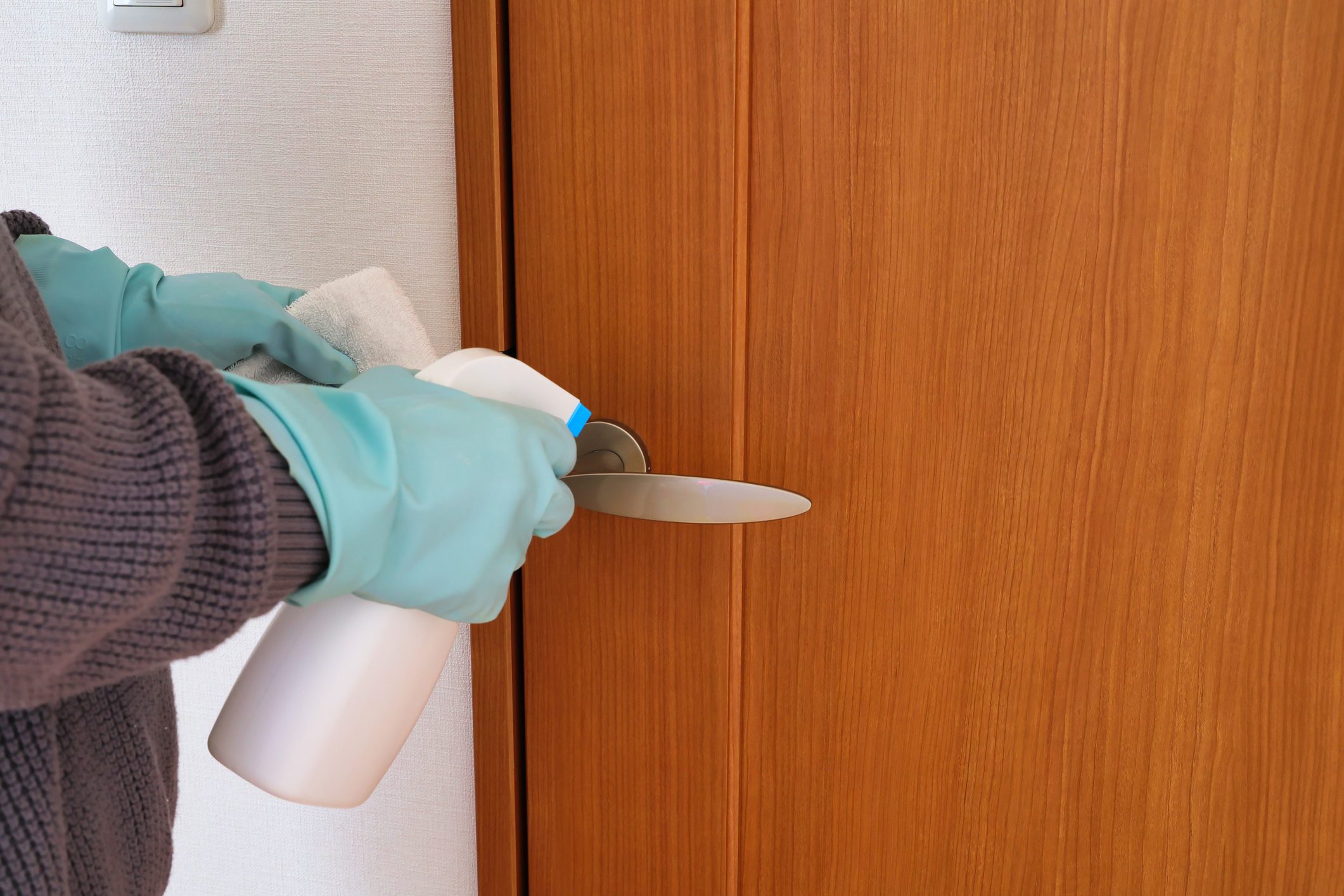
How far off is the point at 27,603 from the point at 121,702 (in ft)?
0.53

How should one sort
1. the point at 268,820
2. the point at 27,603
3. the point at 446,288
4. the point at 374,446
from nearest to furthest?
the point at 27,603
the point at 374,446
the point at 446,288
the point at 268,820

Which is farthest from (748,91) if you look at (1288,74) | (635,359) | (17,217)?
(17,217)

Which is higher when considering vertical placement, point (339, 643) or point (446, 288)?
point (446, 288)

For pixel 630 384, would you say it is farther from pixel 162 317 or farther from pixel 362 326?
pixel 162 317

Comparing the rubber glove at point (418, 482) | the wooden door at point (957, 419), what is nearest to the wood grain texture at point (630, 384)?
the wooden door at point (957, 419)

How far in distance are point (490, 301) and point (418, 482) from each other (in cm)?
23

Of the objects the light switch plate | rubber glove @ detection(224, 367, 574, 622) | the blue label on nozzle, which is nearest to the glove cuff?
rubber glove @ detection(224, 367, 574, 622)

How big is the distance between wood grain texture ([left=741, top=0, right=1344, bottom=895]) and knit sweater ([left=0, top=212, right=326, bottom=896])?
32 cm

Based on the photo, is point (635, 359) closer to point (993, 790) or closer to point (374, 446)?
point (374, 446)

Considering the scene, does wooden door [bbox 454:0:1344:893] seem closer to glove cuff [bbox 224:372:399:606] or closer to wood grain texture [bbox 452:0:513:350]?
wood grain texture [bbox 452:0:513:350]

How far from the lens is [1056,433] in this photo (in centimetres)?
51

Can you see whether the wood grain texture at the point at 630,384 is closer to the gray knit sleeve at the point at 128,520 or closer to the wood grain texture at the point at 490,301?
the wood grain texture at the point at 490,301

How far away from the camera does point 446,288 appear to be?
59cm

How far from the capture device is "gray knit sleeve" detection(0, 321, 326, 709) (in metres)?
0.26
